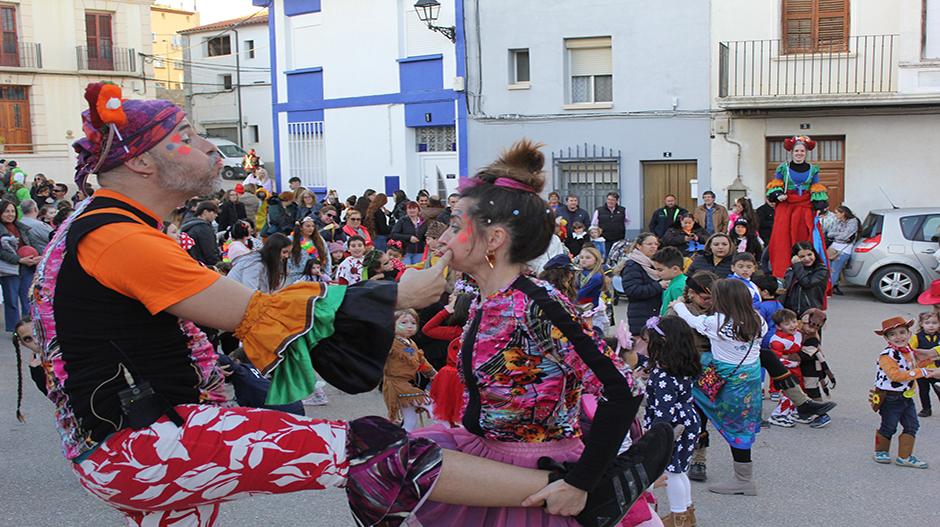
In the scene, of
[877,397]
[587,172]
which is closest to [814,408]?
[877,397]

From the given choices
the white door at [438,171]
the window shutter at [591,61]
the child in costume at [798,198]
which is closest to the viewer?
the child in costume at [798,198]

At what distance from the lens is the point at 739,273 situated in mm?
8430

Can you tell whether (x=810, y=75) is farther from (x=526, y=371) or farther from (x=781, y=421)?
(x=526, y=371)

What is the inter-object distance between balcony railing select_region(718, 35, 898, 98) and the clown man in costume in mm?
17697

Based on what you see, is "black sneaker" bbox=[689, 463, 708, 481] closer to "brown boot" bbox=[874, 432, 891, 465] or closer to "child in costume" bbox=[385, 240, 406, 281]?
"brown boot" bbox=[874, 432, 891, 465]

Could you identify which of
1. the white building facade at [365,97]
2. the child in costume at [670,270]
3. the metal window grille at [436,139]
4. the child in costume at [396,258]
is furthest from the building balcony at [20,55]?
the child in costume at [670,270]

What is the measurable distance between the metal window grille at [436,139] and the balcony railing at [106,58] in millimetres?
20945

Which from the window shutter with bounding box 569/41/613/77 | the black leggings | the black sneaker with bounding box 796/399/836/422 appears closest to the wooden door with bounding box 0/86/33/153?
the window shutter with bounding box 569/41/613/77

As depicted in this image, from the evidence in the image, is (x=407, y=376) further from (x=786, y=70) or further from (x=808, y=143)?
(x=786, y=70)

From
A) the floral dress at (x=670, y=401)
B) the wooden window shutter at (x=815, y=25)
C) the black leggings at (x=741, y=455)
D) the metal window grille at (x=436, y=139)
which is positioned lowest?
the black leggings at (x=741, y=455)

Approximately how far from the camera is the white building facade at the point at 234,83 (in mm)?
40844

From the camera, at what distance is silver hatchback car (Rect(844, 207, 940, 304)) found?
1440 centimetres

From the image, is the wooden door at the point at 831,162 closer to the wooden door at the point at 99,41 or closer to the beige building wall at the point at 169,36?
the wooden door at the point at 99,41

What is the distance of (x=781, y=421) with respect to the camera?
8.01 m
